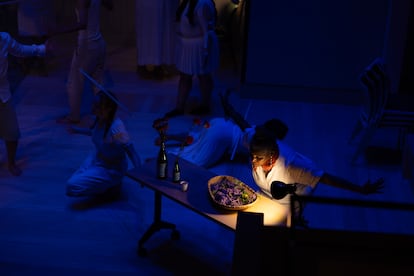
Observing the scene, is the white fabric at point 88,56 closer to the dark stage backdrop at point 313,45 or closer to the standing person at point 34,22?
the standing person at point 34,22

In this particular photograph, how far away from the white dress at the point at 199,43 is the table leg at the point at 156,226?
2.88 meters

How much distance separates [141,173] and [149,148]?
6.85 feet

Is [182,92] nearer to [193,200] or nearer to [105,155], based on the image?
[105,155]

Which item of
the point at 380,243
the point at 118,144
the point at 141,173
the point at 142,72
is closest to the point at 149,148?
the point at 118,144

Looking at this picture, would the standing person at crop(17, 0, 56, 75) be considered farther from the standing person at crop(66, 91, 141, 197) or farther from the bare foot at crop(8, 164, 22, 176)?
the standing person at crop(66, 91, 141, 197)

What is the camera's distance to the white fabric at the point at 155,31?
957 cm

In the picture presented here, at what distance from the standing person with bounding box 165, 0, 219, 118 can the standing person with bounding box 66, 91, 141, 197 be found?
2187 millimetres

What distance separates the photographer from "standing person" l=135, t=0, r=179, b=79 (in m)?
9.58

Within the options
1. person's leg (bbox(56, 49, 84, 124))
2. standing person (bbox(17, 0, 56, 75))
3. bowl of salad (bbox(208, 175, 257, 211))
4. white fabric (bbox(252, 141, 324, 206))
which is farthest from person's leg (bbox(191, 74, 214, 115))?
white fabric (bbox(252, 141, 324, 206))

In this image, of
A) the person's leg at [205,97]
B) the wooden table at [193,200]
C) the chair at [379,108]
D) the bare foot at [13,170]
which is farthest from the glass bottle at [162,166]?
the person's leg at [205,97]

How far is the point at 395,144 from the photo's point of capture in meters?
7.85

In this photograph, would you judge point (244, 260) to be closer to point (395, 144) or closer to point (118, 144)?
point (118, 144)

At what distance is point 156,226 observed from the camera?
5.68 meters

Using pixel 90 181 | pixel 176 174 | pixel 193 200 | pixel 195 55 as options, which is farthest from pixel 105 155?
pixel 195 55
